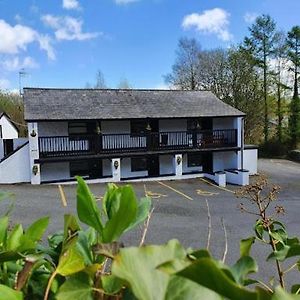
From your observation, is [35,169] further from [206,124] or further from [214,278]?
[214,278]

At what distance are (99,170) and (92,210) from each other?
66.4 feet

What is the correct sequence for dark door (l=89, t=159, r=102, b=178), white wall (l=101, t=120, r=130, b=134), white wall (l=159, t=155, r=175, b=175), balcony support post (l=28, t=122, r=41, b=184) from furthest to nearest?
1. white wall (l=159, t=155, r=175, b=175)
2. white wall (l=101, t=120, r=130, b=134)
3. dark door (l=89, t=159, r=102, b=178)
4. balcony support post (l=28, t=122, r=41, b=184)

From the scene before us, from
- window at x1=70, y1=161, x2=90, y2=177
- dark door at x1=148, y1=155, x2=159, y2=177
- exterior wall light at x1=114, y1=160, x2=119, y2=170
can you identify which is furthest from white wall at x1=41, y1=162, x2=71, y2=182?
dark door at x1=148, y1=155, x2=159, y2=177

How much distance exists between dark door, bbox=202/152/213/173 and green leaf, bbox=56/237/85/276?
22175 millimetres

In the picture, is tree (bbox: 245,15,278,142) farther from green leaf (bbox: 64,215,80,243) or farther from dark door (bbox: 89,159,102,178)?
green leaf (bbox: 64,215,80,243)

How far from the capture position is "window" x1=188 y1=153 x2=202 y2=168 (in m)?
22.6

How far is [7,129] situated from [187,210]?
1714 centimetres

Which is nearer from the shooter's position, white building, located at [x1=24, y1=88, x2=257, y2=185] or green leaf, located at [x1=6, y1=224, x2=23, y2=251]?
green leaf, located at [x1=6, y1=224, x2=23, y2=251]

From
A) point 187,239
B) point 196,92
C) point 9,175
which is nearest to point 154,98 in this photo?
point 196,92

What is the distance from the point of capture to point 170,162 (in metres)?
22.1

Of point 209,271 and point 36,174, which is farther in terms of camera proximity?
point 36,174

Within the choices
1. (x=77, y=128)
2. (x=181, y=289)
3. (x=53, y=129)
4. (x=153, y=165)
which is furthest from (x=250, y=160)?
(x=181, y=289)

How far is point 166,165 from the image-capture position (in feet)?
72.4

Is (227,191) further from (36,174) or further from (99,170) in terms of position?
(36,174)
